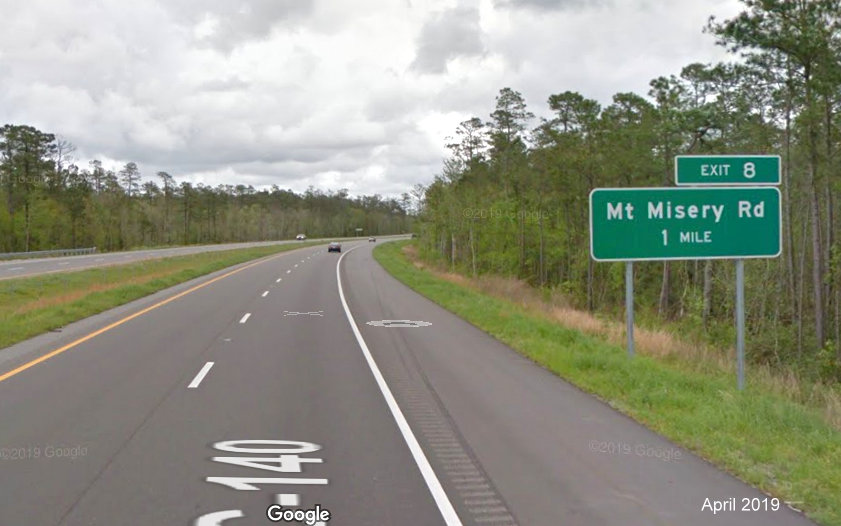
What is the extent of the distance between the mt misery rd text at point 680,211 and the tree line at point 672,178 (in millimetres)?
14141

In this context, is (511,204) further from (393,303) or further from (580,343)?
(580,343)

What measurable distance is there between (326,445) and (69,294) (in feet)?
71.6

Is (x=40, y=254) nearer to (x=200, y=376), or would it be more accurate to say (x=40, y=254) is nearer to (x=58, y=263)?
(x=58, y=263)

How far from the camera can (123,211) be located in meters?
97.8

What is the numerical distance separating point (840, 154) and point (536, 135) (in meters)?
32.2

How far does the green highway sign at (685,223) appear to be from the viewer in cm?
1105

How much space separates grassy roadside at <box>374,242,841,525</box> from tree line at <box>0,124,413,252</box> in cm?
6542

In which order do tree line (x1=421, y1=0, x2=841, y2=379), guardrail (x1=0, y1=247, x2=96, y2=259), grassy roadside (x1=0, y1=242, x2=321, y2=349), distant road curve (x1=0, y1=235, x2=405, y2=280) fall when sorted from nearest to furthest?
grassy roadside (x1=0, y1=242, x2=321, y2=349) < tree line (x1=421, y1=0, x2=841, y2=379) < distant road curve (x1=0, y1=235, x2=405, y2=280) < guardrail (x1=0, y1=247, x2=96, y2=259)

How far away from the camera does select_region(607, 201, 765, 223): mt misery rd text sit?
36.5 ft

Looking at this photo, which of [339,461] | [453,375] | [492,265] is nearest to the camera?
[339,461]

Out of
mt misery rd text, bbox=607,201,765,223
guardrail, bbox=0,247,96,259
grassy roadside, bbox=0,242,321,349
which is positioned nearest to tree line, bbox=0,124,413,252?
guardrail, bbox=0,247,96,259

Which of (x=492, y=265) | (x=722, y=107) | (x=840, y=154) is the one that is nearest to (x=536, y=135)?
(x=492, y=265)

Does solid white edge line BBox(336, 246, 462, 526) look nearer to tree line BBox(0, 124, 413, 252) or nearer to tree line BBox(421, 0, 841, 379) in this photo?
tree line BBox(421, 0, 841, 379)

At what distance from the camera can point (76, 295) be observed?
968 inches
